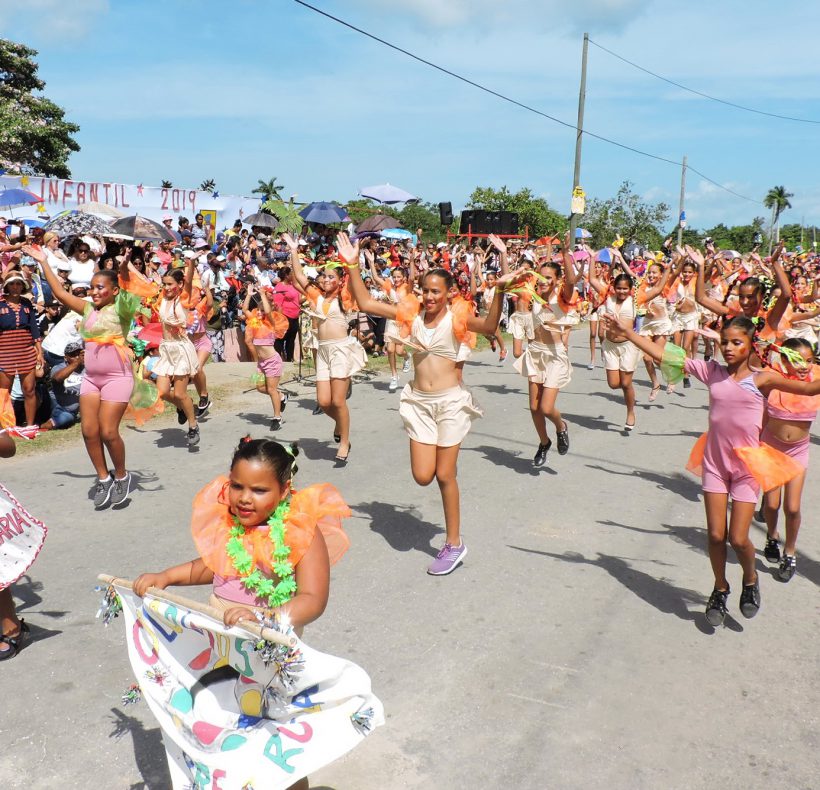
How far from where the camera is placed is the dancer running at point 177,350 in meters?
8.80

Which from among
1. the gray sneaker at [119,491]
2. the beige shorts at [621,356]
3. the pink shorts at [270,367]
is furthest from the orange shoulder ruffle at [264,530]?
the beige shorts at [621,356]

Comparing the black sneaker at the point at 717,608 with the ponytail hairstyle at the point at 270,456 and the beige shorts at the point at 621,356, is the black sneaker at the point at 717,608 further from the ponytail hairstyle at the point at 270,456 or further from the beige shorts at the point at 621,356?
the beige shorts at the point at 621,356

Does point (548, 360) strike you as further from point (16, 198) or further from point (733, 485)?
point (16, 198)

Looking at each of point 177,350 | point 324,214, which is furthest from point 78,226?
point 324,214

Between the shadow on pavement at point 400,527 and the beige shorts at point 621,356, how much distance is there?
4176mm

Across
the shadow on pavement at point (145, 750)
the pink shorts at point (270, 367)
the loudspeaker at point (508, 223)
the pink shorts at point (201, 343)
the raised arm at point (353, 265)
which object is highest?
the loudspeaker at point (508, 223)

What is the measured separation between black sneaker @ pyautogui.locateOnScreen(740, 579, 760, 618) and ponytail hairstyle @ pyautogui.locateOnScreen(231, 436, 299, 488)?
3208 millimetres

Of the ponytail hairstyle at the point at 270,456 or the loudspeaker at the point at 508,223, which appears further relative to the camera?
the loudspeaker at the point at 508,223

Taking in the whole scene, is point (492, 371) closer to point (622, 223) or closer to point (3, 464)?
point (3, 464)

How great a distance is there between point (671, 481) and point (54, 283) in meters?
5.83

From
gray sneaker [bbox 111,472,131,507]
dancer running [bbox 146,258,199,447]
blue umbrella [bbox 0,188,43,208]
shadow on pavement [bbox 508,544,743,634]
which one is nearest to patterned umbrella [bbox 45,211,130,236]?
blue umbrella [bbox 0,188,43,208]

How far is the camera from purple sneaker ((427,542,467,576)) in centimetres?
546

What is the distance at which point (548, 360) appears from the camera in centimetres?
851

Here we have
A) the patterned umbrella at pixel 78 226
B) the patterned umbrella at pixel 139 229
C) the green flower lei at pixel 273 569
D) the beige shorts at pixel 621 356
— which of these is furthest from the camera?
the patterned umbrella at pixel 139 229
